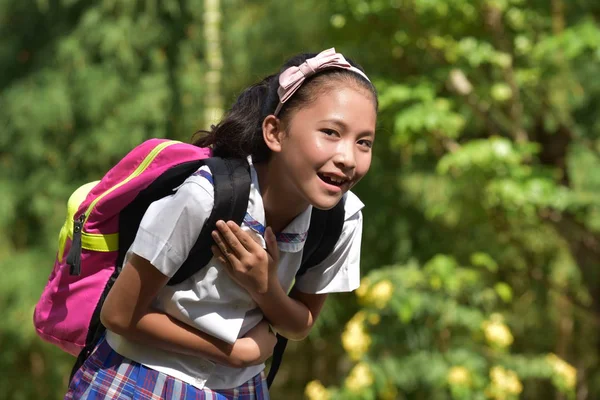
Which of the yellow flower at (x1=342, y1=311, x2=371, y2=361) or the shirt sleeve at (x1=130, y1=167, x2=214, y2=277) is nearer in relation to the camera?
the shirt sleeve at (x1=130, y1=167, x2=214, y2=277)

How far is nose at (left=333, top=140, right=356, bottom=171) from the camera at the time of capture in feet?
4.90

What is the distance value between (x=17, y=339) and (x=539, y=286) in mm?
2960

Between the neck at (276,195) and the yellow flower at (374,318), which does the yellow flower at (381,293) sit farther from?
the neck at (276,195)

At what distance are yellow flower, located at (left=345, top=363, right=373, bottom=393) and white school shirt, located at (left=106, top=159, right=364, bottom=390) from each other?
2277mm

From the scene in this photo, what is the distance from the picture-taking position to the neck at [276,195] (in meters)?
1.58

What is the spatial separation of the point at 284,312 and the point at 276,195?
0.72ft

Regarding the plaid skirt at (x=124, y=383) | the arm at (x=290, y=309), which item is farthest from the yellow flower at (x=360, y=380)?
the plaid skirt at (x=124, y=383)

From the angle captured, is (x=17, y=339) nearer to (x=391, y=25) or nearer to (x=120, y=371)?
(x=391, y=25)

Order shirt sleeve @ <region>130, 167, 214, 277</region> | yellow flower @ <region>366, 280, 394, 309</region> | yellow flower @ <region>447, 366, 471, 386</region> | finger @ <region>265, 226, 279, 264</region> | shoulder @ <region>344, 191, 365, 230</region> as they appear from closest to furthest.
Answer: shirt sleeve @ <region>130, 167, 214, 277</region>, finger @ <region>265, 226, 279, 264</region>, shoulder @ <region>344, 191, 365, 230</region>, yellow flower @ <region>447, 366, 471, 386</region>, yellow flower @ <region>366, 280, 394, 309</region>

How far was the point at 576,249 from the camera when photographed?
16.4ft

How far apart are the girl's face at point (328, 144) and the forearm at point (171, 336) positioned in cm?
29

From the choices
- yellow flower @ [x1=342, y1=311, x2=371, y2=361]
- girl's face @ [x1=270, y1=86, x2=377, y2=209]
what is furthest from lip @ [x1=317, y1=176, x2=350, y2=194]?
yellow flower @ [x1=342, y1=311, x2=371, y2=361]

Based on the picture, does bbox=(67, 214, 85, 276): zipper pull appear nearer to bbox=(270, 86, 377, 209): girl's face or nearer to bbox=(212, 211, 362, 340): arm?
bbox=(212, 211, 362, 340): arm

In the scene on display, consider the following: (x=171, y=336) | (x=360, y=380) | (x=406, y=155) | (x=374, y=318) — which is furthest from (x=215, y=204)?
(x=406, y=155)
